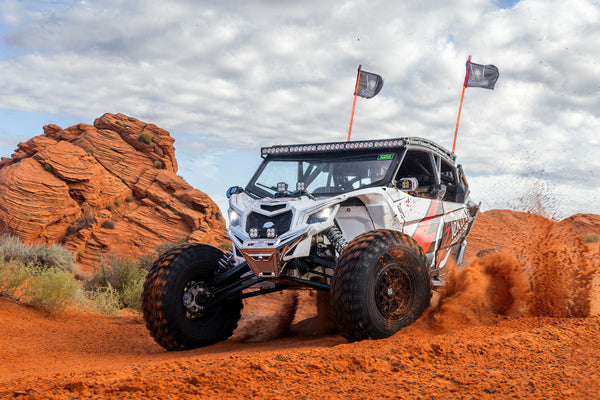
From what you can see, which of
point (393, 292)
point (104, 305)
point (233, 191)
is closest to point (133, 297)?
point (104, 305)

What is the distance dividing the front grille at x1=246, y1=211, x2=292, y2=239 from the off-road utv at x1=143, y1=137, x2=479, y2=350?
0.04 feet

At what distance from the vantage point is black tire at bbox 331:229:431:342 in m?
4.84

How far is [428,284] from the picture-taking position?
561cm

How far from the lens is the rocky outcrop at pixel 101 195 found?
24.8 metres

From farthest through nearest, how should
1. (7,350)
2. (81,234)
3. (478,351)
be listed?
(81,234) < (7,350) < (478,351)

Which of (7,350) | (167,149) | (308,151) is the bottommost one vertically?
(7,350)

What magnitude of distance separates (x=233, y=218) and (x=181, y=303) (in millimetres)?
1236

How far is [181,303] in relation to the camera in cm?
620

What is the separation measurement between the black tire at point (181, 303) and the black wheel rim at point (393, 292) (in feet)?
7.90

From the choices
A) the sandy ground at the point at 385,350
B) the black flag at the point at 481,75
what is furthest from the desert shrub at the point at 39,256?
the black flag at the point at 481,75

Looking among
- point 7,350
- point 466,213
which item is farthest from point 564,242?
point 7,350

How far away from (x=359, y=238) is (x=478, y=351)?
1.65 metres

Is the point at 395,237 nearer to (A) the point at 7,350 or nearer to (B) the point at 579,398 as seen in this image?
(B) the point at 579,398

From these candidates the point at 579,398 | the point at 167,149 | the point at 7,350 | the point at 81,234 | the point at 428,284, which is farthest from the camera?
the point at 167,149
